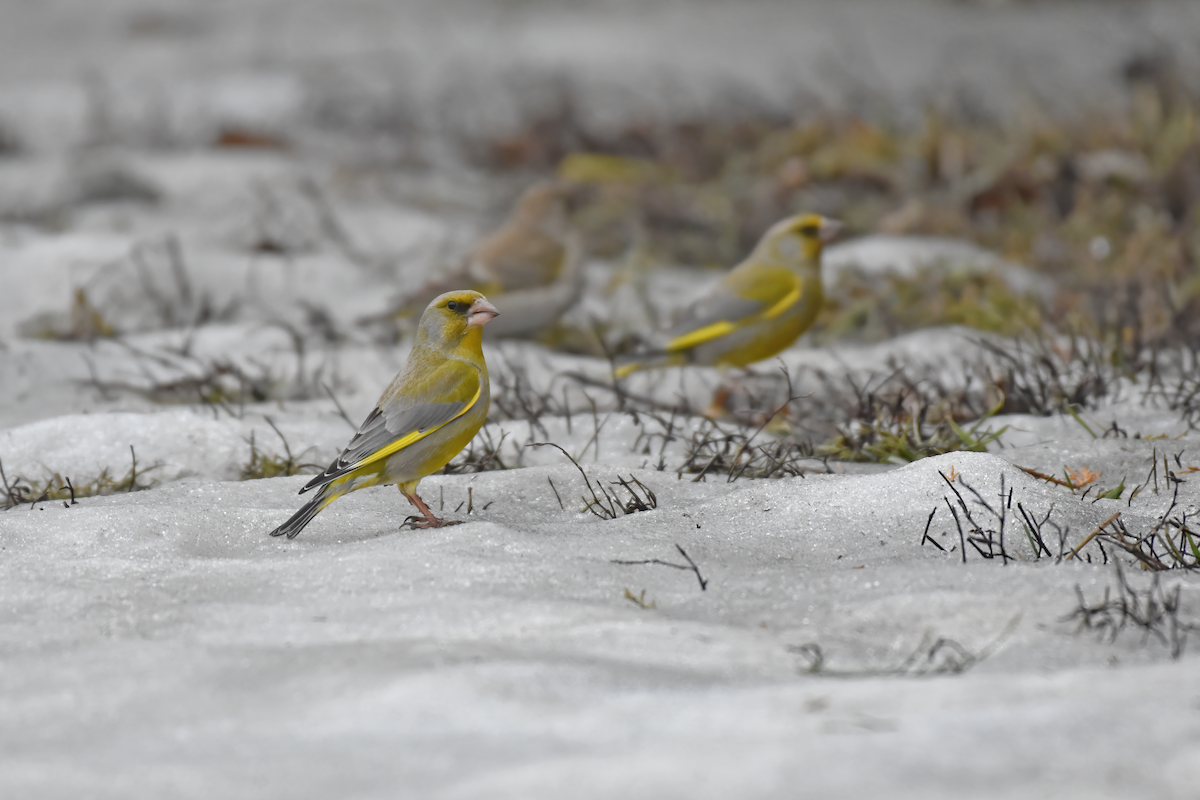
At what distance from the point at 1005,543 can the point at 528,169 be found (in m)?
7.49

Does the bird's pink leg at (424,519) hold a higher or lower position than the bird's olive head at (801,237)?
lower

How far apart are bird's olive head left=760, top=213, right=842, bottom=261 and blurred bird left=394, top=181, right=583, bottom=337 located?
105cm

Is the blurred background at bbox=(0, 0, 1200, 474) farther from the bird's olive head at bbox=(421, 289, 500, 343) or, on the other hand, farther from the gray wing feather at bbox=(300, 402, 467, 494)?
the gray wing feather at bbox=(300, 402, 467, 494)

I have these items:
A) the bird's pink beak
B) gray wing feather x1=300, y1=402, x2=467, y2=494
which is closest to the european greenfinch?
the bird's pink beak

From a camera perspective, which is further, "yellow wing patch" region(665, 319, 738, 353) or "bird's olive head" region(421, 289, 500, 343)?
"yellow wing patch" region(665, 319, 738, 353)

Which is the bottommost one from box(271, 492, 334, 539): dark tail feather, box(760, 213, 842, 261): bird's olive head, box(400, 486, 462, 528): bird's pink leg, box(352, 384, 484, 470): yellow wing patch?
box(400, 486, 462, 528): bird's pink leg

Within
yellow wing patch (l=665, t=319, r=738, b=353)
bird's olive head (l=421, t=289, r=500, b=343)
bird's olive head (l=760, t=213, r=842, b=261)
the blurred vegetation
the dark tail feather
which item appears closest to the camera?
the dark tail feather

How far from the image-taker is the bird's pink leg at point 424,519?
3115 mm

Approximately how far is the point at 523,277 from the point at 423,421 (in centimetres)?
273

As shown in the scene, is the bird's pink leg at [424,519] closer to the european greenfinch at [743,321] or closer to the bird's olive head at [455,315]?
the bird's olive head at [455,315]

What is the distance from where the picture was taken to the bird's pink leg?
312 cm

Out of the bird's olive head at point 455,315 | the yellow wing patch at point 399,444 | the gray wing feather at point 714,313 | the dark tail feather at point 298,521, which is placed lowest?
the dark tail feather at point 298,521

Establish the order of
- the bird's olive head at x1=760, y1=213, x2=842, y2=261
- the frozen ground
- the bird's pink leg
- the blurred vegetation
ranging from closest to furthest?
the frozen ground < the bird's pink leg < the bird's olive head at x1=760, y1=213, x2=842, y2=261 < the blurred vegetation

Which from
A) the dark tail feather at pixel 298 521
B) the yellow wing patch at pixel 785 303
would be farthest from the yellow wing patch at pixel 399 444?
the yellow wing patch at pixel 785 303
